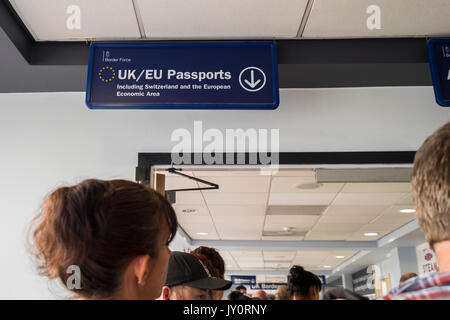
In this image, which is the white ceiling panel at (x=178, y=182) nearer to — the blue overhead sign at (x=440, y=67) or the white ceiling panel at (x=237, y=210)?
the white ceiling panel at (x=237, y=210)

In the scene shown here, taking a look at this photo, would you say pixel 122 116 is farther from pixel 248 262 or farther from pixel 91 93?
pixel 248 262

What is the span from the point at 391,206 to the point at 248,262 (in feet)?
24.8

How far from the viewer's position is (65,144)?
2.62 m

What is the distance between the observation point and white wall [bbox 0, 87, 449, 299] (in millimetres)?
2568

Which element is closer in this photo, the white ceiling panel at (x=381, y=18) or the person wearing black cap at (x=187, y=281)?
the person wearing black cap at (x=187, y=281)

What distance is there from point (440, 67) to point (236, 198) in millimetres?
4175

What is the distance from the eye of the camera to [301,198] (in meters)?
6.20

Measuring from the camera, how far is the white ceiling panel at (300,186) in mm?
5270

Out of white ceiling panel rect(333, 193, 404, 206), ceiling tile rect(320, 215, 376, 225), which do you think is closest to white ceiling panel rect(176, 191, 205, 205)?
white ceiling panel rect(333, 193, 404, 206)

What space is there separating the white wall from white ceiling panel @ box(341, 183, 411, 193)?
2983 millimetres

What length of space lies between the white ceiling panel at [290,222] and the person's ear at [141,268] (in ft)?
21.9

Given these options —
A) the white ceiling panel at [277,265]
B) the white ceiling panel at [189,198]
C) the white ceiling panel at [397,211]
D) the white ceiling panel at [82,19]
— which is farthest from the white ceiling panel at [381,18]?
the white ceiling panel at [277,265]

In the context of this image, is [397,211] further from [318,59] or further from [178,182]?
[318,59]
